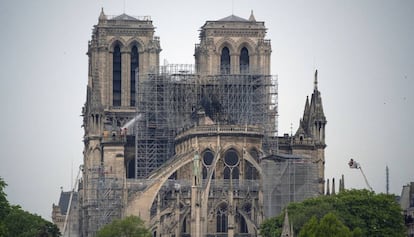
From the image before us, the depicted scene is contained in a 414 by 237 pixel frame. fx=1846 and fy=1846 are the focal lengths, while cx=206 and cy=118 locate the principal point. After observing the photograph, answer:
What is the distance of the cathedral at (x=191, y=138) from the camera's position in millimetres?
155625

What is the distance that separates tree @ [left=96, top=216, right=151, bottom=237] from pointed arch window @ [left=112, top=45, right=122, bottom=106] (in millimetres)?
33607

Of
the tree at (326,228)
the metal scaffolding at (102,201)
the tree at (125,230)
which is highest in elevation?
the metal scaffolding at (102,201)

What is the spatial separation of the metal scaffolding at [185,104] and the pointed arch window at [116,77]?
27.3ft

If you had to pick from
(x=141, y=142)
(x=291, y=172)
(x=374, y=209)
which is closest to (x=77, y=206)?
(x=141, y=142)

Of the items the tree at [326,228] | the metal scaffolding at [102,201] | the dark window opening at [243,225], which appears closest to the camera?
the tree at [326,228]

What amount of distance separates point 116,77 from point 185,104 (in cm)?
1238

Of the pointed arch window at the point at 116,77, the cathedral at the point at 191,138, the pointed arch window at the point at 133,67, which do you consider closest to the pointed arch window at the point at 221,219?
the cathedral at the point at 191,138

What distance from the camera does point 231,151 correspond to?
6334 inches

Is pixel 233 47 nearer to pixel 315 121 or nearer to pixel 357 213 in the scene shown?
pixel 315 121

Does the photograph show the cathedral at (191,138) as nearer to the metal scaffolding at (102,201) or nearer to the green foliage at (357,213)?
the metal scaffolding at (102,201)

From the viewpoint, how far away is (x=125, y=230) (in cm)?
14288

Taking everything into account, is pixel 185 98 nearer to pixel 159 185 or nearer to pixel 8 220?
pixel 159 185

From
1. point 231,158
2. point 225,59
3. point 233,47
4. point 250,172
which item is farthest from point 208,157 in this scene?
point 225,59

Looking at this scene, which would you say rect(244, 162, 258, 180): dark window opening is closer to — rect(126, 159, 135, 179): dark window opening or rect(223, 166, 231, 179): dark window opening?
rect(223, 166, 231, 179): dark window opening
